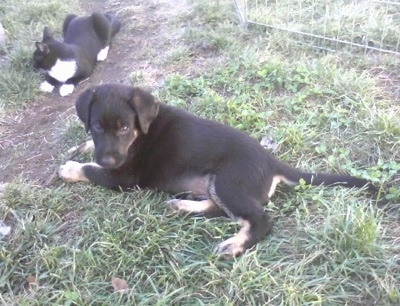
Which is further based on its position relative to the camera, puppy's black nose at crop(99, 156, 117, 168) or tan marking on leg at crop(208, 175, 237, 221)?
puppy's black nose at crop(99, 156, 117, 168)

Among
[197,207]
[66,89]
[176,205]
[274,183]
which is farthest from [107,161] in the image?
[66,89]

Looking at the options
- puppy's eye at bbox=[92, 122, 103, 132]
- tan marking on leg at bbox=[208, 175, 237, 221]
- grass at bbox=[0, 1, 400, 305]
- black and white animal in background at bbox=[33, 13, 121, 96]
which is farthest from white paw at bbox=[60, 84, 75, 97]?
tan marking on leg at bbox=[208, 175, 237, 221]

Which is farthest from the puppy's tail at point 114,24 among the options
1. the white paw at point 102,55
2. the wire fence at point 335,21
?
the wire fence at point 335,21

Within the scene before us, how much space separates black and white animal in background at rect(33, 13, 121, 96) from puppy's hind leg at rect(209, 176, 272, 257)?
2451mm

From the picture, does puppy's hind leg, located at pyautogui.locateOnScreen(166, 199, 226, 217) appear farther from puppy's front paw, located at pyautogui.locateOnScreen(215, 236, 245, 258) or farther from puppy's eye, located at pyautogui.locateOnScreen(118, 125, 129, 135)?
puppy's eye, located at pyautogui.locateOnScreen(118, 125, 129, 135)

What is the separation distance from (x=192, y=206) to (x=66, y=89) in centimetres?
234

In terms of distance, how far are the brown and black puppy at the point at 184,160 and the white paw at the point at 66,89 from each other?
1695 mm

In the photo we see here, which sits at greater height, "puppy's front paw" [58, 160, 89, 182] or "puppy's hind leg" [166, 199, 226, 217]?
"puppy's front paw" [58, 160, 89, 182]

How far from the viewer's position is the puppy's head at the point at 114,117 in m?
3.22

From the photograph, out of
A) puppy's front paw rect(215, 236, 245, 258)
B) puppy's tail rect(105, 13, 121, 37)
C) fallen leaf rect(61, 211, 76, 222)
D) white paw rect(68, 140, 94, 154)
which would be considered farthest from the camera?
puppy's tail rect(105, 13, 121, 37)

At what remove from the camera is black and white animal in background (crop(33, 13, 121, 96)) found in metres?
5.01

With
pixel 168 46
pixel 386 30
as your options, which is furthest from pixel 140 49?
pixel 386 30

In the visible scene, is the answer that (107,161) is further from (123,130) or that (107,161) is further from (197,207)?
(197,207)

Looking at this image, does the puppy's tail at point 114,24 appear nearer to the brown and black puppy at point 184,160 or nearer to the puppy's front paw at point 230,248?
the brown and black puppy at point 184,160
